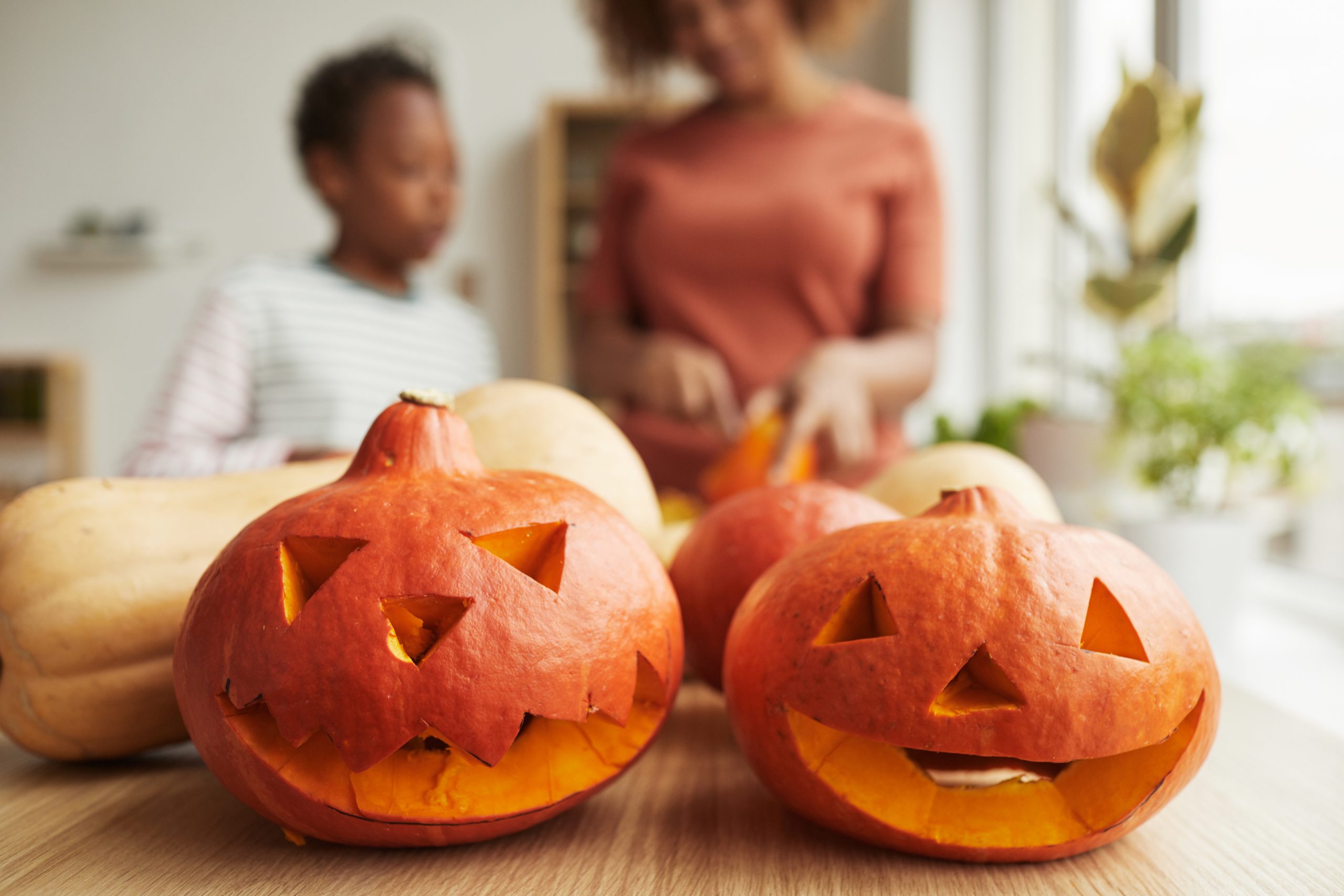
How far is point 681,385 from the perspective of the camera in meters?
1.32

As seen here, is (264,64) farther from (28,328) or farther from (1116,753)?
(1116,753)

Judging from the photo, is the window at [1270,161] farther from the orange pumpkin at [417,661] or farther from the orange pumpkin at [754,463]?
the orange pumpkin at [417,661]

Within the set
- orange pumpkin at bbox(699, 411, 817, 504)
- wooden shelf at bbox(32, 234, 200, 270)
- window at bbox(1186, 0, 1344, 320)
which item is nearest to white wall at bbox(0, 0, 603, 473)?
wooden shelf at bbox(32, 234, 200, 270)

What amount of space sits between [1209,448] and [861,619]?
0.78 metres

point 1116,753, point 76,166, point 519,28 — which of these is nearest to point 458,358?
point 1116,753

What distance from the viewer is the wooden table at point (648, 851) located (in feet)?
1.24

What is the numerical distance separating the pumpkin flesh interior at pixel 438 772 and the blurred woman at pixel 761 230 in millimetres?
1031

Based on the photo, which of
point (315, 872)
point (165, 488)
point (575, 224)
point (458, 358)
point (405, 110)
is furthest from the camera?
point (575, 224)

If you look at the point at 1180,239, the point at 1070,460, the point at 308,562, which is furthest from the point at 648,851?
the point at 1180,239

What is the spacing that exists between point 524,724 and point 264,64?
4713 millimetres

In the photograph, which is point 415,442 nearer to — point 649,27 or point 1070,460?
point 1070,460

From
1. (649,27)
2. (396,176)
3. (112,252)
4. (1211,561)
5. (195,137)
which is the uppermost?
(195,137)

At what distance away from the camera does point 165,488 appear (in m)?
0.59

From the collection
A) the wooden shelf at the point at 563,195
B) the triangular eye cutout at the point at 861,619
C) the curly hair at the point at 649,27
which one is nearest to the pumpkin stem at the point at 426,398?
the triangular eye cutout at the point at 861,619
